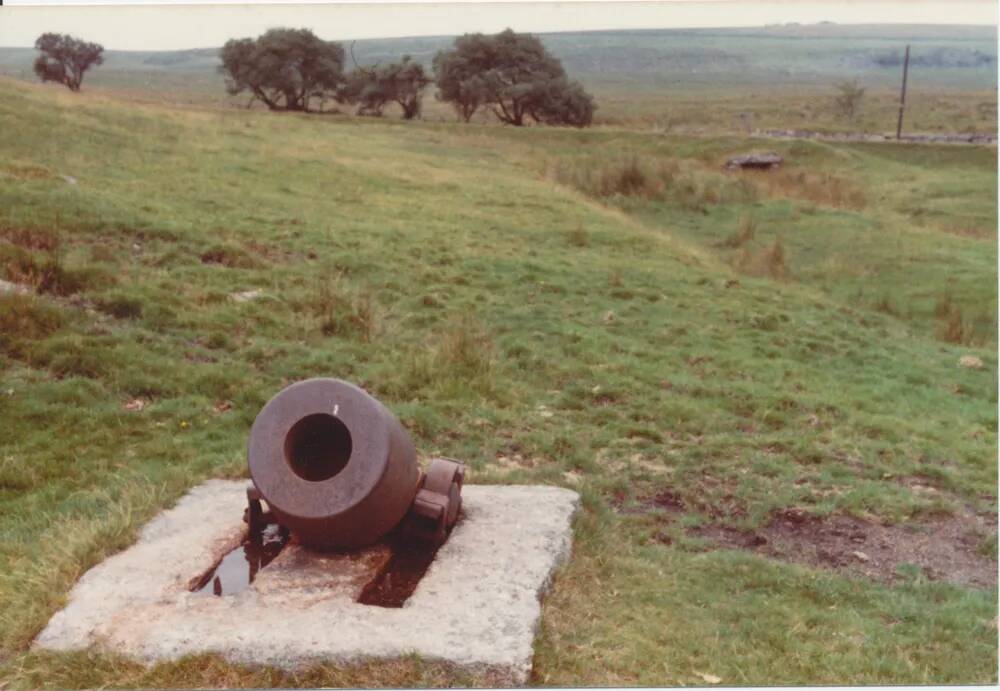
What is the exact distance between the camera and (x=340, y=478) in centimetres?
549

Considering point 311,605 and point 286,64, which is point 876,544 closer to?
point 311,605

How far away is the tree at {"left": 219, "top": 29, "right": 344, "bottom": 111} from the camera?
35.2 metres

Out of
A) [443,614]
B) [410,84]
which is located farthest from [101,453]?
[410,84]

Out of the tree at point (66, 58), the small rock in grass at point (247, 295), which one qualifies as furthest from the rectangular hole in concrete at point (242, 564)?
the tree at point (66, 58)

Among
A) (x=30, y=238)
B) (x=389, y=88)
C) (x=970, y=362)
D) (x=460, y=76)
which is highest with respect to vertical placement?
(x=460, y=76)

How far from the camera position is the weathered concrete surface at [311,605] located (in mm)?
4801

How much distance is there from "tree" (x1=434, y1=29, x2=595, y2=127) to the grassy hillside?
175 centimetres

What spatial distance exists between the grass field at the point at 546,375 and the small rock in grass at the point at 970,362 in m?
0.13

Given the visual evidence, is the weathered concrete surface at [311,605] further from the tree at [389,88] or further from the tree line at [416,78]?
the tree at [389,88]

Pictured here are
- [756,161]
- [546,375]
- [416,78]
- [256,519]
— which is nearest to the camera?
[256,519]

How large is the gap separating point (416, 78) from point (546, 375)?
22.4 m

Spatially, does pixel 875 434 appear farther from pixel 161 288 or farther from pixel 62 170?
pixel 62 170

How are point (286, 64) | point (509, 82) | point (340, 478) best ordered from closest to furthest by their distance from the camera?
point (340, 478) < point (286, 64) < point (509, 82)

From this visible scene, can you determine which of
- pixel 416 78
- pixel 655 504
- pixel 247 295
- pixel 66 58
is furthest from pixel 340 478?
pixel 66 58
